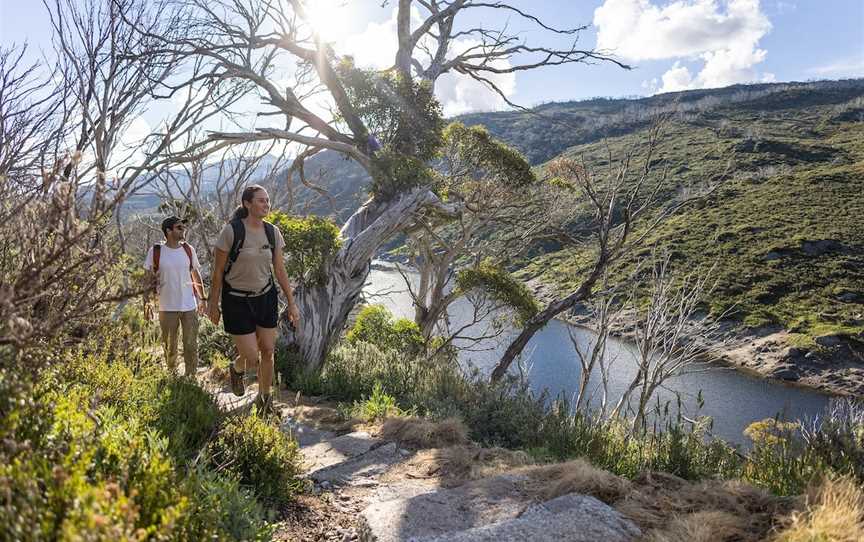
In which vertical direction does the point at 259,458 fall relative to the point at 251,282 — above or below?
below

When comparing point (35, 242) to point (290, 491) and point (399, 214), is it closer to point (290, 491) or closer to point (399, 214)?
point (290, 491)

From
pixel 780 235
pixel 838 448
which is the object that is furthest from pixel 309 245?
pixel 780 235

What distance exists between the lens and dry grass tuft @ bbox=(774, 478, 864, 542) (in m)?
2.15

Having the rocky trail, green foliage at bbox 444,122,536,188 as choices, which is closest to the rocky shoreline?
green foliage at bbox 444,122,536,188

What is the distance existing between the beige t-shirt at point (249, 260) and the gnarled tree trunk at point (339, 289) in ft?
9.50

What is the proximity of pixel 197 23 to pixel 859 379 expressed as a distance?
3934 cm

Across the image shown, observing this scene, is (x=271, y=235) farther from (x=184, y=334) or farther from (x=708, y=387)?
(x=708, y=387)

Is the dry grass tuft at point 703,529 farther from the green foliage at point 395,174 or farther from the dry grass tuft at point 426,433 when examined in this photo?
the green foliage at point 395,174

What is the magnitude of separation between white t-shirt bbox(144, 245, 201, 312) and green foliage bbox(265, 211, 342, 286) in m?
1.82

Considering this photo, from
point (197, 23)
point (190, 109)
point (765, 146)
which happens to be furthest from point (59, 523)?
point (765, 146)

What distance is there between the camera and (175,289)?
547 centimetres

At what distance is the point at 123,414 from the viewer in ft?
10.3

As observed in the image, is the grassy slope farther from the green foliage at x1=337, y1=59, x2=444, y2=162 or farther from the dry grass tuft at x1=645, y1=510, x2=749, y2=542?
the dry grass tuft at x1=645, y1=510, x2=749, y2=542

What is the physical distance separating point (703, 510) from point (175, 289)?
5037 millimetres
